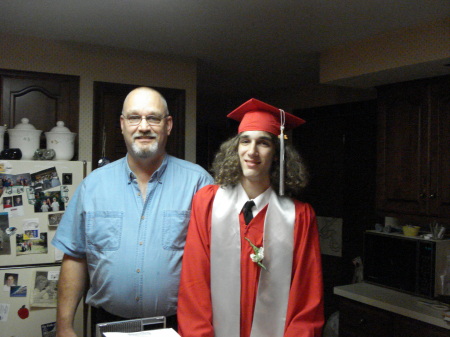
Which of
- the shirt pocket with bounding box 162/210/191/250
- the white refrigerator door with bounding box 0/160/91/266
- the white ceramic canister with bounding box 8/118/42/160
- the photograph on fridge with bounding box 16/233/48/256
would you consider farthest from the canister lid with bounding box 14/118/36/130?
the shirt pocket with bounding box 162/210/191/250

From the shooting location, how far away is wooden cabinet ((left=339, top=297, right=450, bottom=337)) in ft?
8.44

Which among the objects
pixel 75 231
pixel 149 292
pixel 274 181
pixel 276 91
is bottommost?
pixel 149 292

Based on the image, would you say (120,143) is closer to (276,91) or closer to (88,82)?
(88,82)

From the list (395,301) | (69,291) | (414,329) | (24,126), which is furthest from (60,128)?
(414,329)

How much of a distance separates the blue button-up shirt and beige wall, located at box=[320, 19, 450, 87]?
1.76 metres

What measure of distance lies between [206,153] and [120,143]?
11.0 ft

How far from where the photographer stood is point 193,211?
5.53 feet

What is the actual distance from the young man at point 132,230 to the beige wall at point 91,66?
5.68 ft

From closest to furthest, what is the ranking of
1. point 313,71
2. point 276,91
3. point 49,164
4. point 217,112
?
Answer: point 49,164 → point 313,71 → point 276,91 → point 217,112

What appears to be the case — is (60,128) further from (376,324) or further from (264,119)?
(376,324)

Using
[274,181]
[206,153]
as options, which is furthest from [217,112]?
[274,181]

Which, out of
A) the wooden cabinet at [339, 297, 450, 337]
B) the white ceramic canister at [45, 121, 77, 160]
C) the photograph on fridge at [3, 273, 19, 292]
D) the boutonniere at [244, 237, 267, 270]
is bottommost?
the wooden cabinet at [339, 297, 450, 337]

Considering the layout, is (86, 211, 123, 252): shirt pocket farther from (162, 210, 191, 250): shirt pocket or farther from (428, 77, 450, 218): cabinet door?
(428, 77, 450, 218): cabinet door

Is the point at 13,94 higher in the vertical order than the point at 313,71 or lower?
lower
